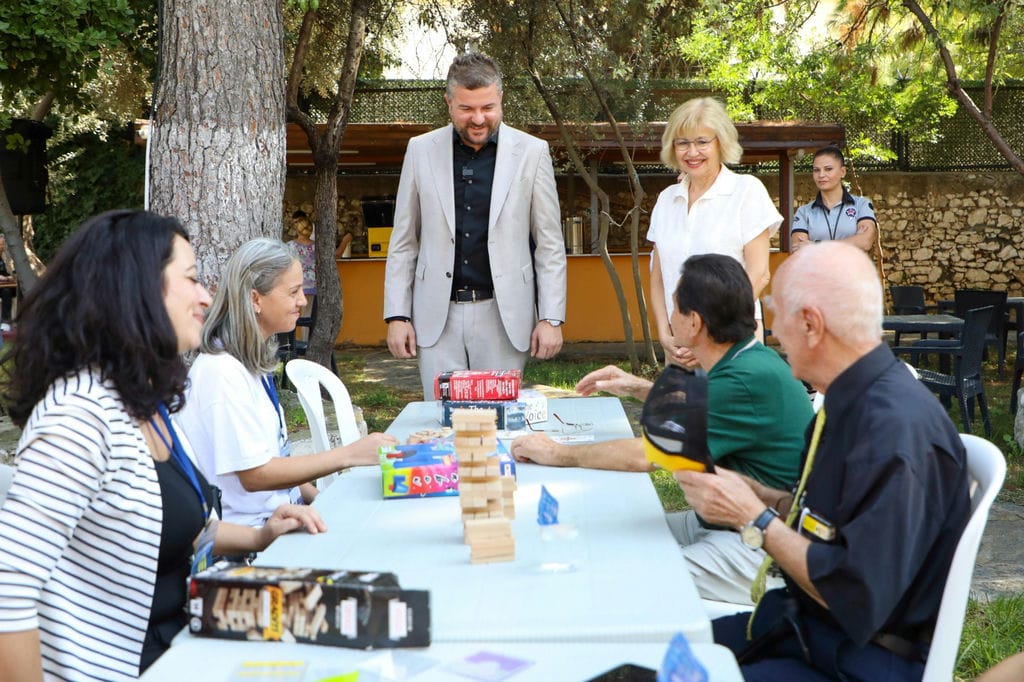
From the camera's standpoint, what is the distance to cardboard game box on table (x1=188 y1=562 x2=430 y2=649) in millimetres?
1476

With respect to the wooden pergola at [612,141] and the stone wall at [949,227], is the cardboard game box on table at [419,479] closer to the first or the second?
the wooden pergola at [612,141]

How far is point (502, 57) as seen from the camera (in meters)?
10.3

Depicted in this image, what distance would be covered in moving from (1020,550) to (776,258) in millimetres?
8589

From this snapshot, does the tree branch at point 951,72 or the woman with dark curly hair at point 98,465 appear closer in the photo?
the woman with dark curly hair at point 98,465

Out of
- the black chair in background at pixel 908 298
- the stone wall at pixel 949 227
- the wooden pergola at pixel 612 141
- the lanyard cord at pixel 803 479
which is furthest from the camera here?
the stone wall at pixel 949 227

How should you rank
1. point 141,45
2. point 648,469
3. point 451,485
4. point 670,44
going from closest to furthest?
point 451,485
point 648,469
point 141,45
point 670,44

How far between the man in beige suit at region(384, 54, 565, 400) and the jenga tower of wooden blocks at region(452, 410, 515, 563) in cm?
225

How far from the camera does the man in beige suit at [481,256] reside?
4250 millimetres

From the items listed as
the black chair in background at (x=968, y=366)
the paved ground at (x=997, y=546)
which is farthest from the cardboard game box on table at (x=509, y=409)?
the black chair in background at (x=968, y=366)

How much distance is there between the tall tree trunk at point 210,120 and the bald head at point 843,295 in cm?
371

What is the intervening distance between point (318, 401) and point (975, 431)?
5.53 metres

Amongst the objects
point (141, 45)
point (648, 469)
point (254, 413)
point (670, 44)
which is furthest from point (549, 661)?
point (670, 44)

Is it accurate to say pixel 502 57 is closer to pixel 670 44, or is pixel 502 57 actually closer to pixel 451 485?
pixel 670 44

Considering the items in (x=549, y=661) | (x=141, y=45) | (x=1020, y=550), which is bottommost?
(x=1020, y=550)
